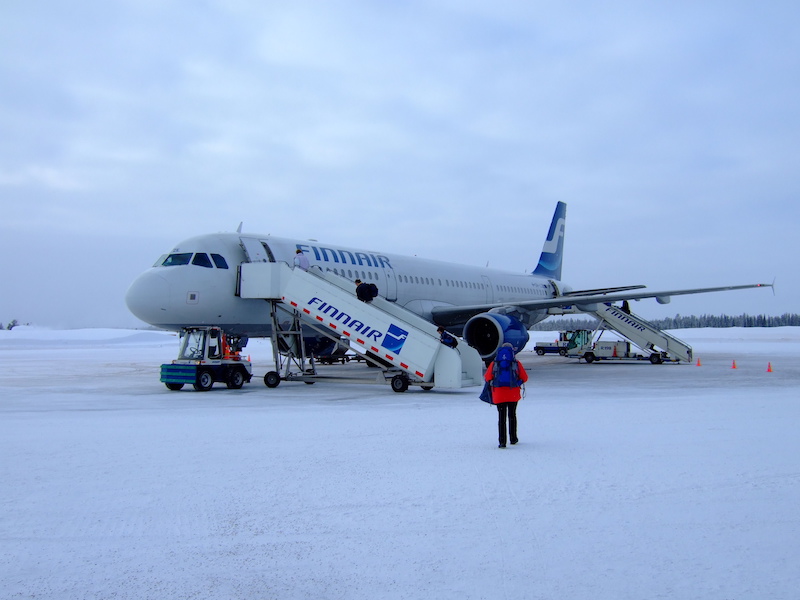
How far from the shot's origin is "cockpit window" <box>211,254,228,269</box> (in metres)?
14.8

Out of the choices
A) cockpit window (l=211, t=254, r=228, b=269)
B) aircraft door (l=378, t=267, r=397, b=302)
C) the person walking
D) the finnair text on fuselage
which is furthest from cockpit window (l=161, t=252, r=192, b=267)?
the person walking

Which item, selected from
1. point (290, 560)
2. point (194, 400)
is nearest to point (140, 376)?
point (194, 400)

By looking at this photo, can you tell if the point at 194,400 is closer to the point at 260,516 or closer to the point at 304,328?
the point at 304,328

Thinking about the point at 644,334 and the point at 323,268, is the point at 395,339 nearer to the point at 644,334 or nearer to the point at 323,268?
the point at 323,268

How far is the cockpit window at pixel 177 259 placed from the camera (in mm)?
14635

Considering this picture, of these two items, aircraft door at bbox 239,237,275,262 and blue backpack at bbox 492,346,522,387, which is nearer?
blue backpack at bbox 492,346,522,387

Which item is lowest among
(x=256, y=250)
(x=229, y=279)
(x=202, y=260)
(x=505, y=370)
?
(x=505, y=370)

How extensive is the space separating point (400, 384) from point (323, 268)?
4809mm

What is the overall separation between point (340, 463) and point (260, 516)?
69.0 inches

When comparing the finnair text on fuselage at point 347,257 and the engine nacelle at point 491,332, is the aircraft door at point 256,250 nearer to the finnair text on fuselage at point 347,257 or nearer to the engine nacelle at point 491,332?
the finnair text on fuselage at point 347,257

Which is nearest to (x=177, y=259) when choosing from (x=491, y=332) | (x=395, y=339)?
(x=395, y=339)

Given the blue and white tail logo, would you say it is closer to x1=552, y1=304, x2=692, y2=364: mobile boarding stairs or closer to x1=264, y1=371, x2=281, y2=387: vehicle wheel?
x1=264, y1=371, x2=281, y2=387: vehicle wheel

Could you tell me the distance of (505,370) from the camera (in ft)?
23.8

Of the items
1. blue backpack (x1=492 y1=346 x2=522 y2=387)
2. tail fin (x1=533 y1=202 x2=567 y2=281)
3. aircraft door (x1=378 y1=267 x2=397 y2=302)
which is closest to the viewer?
blue backpack (x1=492 y1=346 x2=522 y2=387)
